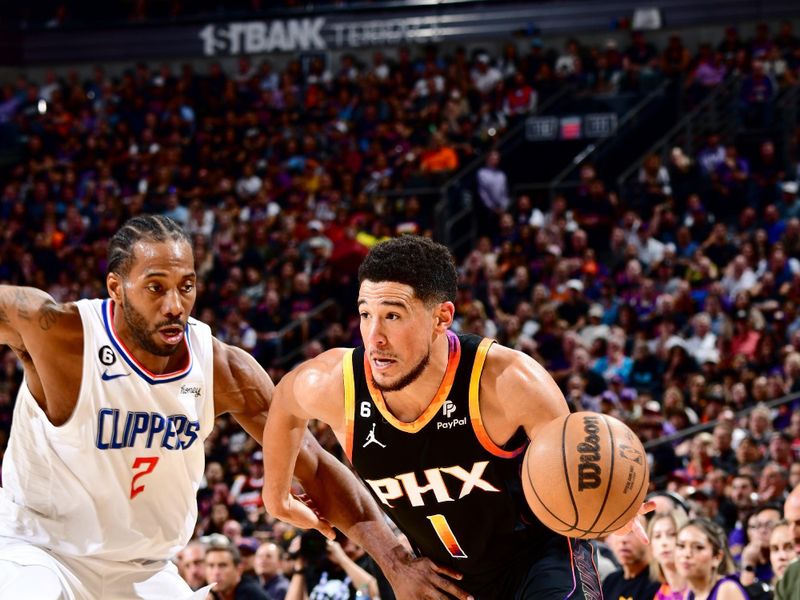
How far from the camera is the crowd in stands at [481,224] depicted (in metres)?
10.1

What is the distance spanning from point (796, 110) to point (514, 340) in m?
5.53

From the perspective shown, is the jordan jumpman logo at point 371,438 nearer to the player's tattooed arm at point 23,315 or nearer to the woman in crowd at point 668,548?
the player's tattooed arm at point 23,315

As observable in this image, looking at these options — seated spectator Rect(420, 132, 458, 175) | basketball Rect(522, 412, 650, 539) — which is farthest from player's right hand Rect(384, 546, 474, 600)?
seated spectator Rect(420, 132, 458, 175)

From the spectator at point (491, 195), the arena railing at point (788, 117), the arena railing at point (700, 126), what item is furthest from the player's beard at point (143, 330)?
the arena railing at point (788, 117)

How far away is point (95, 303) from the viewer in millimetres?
4293

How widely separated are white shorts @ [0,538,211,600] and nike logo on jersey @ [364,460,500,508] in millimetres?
746

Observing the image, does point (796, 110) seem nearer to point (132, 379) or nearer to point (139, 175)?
point (139, 175)

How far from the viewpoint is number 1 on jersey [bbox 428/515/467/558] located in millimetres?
3918

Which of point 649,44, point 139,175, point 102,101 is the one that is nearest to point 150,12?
point 102,101

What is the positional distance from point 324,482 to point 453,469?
0.94m

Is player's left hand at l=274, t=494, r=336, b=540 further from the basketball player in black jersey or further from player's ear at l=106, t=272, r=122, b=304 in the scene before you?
player's ear at l=106, t=272, r=122, b=304

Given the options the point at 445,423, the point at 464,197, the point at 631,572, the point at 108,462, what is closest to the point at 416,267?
the point at 445,423

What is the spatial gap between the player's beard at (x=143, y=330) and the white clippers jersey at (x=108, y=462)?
0.24 ft

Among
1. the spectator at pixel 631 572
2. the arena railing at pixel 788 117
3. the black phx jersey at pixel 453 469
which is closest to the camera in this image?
the black phx jersey at pixel 453 469
